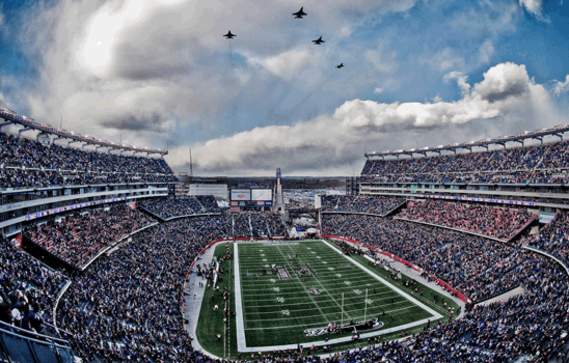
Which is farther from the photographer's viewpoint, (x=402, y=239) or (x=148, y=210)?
(x=148, y=210)

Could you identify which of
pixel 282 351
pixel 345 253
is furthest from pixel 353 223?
pixel 282 351

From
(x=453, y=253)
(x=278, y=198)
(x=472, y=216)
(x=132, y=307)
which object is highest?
(x=278, y=198)

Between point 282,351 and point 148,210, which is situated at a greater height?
point 148,210

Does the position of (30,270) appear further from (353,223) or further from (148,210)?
(353,223)

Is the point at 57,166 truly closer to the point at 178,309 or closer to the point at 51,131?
the point at 51,131

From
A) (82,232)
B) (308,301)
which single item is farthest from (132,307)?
(308,301)

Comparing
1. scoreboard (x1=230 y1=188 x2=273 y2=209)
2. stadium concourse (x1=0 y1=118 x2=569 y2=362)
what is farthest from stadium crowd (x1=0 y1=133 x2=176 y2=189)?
scoreboard (x1=230 y1=188 x2=273 y2=209)

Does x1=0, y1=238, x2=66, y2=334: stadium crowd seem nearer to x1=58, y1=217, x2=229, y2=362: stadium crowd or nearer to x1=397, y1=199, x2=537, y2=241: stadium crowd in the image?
x1=58, y1=217, x2=229, y2=362: stadium crowd
